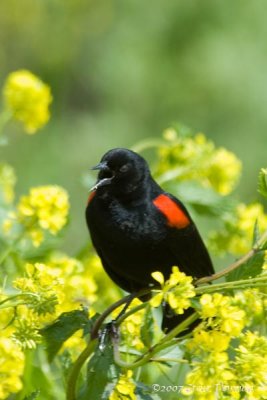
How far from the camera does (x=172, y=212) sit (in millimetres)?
2080

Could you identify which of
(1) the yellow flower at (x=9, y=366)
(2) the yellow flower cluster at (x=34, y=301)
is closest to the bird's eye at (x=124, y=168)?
(2) the yellow flower cluster at (x=34, y=301)

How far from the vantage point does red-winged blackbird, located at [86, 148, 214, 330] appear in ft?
6.70

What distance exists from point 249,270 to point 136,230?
58 cm

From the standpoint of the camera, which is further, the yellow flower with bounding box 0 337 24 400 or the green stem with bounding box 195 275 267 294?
the green stem with bounding box 195 275 267 294

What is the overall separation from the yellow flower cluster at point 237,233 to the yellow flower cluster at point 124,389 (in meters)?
0.80

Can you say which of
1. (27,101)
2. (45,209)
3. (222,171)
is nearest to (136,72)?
(27,101)

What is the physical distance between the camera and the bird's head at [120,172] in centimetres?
213

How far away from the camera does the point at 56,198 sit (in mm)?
1926

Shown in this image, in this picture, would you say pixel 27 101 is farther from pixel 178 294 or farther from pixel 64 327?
pixel 178 294

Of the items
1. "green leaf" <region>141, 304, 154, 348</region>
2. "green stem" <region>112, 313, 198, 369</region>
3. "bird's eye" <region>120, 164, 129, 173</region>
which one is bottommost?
"green stem" <region>112, 313, 198, 369</region>

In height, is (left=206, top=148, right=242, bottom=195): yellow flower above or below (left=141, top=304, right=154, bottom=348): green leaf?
above

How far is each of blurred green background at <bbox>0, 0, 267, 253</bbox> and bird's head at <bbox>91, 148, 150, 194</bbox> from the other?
259cm

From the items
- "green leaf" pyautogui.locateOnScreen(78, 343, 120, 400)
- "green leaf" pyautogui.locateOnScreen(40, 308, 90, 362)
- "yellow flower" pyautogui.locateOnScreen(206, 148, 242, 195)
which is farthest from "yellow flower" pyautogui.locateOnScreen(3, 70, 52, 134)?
"green leaf" pyautogui.locateOnScreen(78, 343, 120, 400)

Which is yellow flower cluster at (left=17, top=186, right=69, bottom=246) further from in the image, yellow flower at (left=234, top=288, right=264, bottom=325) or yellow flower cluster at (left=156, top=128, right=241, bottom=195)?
yellow flower cluster at (left=156, top=128, right=241, bottom=195)
